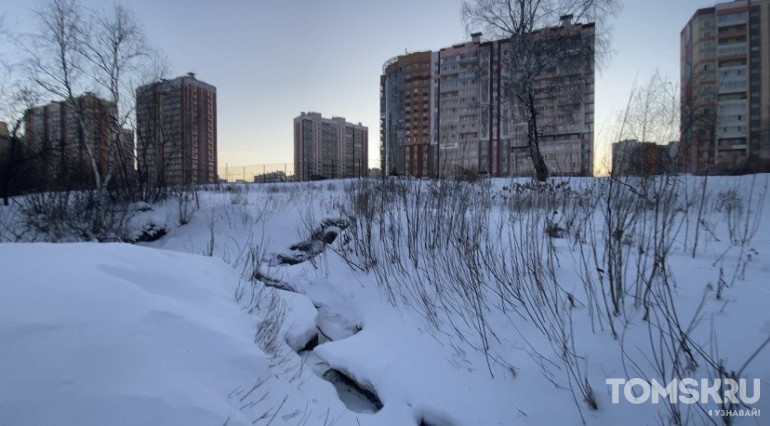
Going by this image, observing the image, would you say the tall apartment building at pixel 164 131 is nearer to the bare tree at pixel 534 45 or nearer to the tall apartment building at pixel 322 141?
the bare tree at pixel 534 45

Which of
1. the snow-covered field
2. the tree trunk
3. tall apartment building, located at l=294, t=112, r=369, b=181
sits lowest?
the snow-covered field

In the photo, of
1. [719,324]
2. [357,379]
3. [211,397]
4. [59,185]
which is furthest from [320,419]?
[59,185]

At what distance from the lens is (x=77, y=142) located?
14672mm

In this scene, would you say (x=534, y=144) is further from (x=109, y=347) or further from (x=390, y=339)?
(x=109, y=347)

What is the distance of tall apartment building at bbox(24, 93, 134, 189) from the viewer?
12.8 meters

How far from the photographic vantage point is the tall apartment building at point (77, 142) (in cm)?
1281

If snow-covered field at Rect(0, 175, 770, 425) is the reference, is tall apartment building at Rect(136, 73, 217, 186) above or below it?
above

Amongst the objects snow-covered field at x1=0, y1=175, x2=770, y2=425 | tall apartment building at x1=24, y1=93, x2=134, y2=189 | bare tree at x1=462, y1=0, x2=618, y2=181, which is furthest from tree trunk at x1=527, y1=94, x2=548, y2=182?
tall apartment building at x1=24, y1=93, x2=134, y2=189

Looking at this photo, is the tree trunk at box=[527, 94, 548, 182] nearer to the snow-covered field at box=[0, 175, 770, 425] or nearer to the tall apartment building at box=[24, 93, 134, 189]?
the snow-covered field at box=[0, 175, 770, 425]

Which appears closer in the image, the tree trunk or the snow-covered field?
the snow-covered field

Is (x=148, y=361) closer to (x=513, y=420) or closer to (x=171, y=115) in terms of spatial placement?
(x=513, y=420)

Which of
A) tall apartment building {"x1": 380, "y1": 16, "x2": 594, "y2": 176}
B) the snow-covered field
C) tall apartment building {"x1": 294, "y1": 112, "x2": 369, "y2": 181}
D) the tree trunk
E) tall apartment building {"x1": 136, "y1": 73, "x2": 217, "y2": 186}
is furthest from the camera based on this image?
tall apartment building {"x1": 294, "y1": 112, "x2": 369, "y2": 181}

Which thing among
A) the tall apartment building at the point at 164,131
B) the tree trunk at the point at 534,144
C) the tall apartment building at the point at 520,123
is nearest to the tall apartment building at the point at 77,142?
the tall apartment building at the point at 164,131

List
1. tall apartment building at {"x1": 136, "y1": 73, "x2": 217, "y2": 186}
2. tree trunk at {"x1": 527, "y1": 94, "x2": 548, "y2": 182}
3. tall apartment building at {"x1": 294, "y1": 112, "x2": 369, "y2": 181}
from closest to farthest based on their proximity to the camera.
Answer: tall apartment building at {"x1": 136, "y1": 73, "x2": 217, "y2": 186}
tree trunk at {"x1": 527, "y1": 94, "x2": 548, "y2": 182}
tall apartment building at {"x1": 294, "y1": 112, "x2": 369, "y2": 181}
